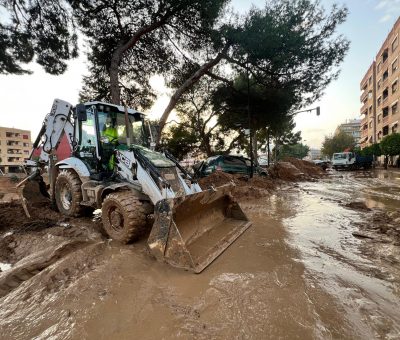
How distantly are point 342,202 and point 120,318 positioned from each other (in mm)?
8358

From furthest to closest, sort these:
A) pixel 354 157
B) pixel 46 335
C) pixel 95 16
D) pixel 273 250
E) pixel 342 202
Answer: pixel 354 157
pixel 95 16
pixel 342 202
pixel 273 250
pixel 46 335

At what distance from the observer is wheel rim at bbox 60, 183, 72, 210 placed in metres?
6.47

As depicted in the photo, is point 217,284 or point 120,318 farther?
point 217,284

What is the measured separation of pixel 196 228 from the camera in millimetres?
4500

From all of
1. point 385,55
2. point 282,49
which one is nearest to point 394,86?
point 385,55

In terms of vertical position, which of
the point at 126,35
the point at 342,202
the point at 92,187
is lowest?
the point at 342,202

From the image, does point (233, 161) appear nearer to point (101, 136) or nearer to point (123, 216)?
point (101, 136)

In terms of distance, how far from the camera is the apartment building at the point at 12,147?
73.9 meters

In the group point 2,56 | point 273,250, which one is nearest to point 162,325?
point 273,250

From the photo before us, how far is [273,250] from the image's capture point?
4309 millimetres

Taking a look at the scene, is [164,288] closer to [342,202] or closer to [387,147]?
[342,202]

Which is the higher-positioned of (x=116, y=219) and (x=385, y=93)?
(x=385, y=93)

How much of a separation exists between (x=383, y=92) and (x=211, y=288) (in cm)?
5259

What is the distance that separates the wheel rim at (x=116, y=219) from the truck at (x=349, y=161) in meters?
29.8
